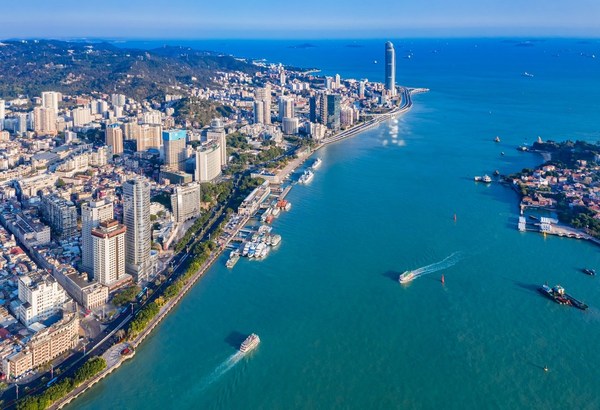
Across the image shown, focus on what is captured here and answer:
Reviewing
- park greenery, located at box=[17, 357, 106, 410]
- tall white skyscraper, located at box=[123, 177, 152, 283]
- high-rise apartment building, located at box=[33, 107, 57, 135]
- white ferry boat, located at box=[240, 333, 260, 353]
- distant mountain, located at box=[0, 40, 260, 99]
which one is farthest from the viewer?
distant mountain, located at box=[0, 40, 260, 99]

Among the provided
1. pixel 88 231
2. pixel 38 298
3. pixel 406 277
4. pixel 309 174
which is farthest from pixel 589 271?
pixel 38 298

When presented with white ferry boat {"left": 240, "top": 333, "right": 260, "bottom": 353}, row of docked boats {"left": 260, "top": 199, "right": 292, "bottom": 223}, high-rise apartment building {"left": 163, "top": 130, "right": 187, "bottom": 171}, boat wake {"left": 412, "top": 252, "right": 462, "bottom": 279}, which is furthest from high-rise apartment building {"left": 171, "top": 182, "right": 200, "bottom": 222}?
boat wake {"left": 412, "top": 252, "right": 462, "bottom": 279}

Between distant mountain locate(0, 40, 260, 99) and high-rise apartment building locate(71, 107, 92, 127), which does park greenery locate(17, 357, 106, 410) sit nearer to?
high-rise apartment building locate(71, 107, 92, 127)

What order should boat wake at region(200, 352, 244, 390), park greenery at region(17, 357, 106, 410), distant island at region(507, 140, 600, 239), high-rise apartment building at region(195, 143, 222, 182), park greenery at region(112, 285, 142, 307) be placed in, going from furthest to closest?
high-rise apartment building at region(195, 143, 222, 182)
distant island at region(507, 140, 600, 239)
park greenery at region(112, 285, 142, 307)
boat wake at region(200, 352, 244, 390)
park greenery at region(17, 357, 106, 410)

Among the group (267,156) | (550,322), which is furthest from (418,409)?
(267,156)

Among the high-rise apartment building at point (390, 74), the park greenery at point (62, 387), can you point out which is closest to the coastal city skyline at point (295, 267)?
the park greenery at point (62, 387)

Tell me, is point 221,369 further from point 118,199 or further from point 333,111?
point 333,111

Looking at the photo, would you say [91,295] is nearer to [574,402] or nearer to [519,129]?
[574,402]
